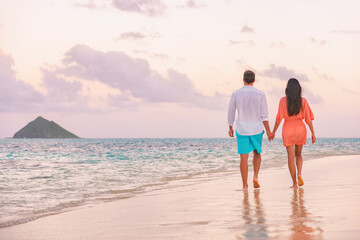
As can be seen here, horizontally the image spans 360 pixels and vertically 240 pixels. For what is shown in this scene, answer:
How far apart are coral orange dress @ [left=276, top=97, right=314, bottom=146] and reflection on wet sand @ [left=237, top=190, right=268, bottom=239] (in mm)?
1757

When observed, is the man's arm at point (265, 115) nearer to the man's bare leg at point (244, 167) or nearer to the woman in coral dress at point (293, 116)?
the woman in coral dress at point (293, 116)

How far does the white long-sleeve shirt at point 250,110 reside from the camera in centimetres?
703

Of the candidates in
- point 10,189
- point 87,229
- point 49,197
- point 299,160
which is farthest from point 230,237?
point 10,189

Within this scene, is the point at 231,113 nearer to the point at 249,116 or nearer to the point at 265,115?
the point at 249,116

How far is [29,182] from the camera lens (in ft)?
34.4

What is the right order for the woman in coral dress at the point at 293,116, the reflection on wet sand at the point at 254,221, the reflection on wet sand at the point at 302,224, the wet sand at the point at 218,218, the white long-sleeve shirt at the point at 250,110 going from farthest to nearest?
the woman in coral dress at the point at 293,116
the white long-sleeve shirt at the point at 250,110
the wet sand at the point at 218,218
the reflection on wet sand at the point at 254,221
the reflection on wet sand at the point at 302,224

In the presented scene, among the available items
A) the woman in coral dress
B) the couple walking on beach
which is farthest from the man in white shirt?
the woman in coral dress

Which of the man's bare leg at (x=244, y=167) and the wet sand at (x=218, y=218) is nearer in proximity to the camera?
the wet sand at (x=218, y=218)

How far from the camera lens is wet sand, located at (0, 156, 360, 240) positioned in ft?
12.6

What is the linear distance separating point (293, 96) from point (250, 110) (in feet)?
2.61

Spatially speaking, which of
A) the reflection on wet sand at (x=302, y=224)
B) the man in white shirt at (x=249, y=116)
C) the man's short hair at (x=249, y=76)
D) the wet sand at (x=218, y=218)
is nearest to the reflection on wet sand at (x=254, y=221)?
the wet sand at (x=218, y=218)

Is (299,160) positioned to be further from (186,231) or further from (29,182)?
(29,182)

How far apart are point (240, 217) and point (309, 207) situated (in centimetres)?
100

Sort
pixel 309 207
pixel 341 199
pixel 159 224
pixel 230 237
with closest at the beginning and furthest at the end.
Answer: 1. pixel 230 237
2. pixel 159 224
3. pixel 309 207
4. pixel 341 199
